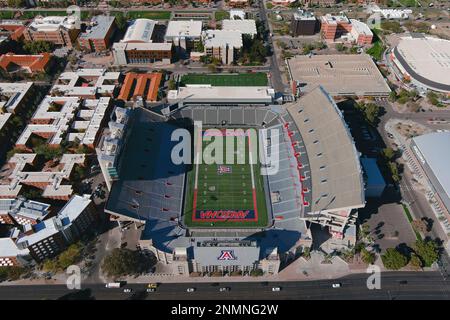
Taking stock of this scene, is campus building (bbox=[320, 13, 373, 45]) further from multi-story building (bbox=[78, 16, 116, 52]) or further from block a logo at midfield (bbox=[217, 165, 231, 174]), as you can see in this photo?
multi-story building (bbox=[78, 16, 116, 52])

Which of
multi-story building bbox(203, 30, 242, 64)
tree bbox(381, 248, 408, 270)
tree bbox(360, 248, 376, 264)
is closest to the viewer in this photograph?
tree bbox(381, 248, 408, 270)

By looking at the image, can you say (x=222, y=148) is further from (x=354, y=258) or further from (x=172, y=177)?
(x=354, y=258)

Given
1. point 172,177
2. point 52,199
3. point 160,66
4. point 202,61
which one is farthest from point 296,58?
point 52,199

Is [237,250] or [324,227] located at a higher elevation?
[237,250]

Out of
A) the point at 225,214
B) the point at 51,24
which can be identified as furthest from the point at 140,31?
the point at 225,214

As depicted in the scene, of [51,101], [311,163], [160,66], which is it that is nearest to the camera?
[311,163]

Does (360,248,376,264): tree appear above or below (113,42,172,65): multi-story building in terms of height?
below

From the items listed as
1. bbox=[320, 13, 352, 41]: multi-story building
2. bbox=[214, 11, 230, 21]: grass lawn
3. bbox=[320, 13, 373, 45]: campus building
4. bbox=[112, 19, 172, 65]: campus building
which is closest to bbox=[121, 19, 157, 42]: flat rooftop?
bbox=[112, 19, 172, 65]: campus building
